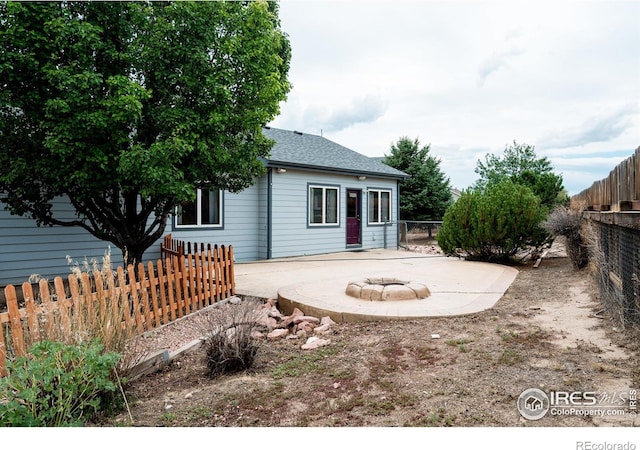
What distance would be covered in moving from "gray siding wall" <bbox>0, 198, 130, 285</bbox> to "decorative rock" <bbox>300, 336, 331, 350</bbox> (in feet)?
18.6

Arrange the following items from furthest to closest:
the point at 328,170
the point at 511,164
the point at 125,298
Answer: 1. the point at 511,164
2. the point at 328,170
3. the point at 125,298

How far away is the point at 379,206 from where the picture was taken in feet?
47.8

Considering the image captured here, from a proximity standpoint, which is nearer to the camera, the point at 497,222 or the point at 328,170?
the point at 497,222

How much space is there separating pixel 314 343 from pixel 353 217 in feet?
32.2

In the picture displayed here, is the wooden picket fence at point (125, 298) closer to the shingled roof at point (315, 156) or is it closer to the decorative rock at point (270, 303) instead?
the decorative rock at point (270, 303)

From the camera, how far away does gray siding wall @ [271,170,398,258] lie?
11.4m

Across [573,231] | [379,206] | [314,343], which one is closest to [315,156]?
[379,206]

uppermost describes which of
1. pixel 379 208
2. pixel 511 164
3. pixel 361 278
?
pixel 511 164

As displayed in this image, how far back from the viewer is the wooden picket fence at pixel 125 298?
328cm

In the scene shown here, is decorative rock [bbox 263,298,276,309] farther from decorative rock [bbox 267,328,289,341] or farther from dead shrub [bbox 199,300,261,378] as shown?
dead shrub [bbox 199,300,261,378]

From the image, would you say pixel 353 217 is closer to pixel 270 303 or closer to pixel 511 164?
pixel 270 303

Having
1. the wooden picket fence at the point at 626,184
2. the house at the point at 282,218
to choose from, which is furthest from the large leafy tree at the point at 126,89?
the wooden picket fence at the point at 626,184
